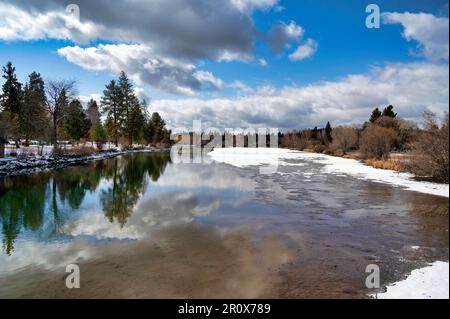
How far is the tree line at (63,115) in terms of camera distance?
45.8m

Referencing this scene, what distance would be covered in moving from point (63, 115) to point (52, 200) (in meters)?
35.6

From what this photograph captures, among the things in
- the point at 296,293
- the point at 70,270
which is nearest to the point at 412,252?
the point at 296,293

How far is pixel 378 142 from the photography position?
4025 cm

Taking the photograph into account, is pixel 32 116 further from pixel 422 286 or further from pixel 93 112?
pixel 422 286

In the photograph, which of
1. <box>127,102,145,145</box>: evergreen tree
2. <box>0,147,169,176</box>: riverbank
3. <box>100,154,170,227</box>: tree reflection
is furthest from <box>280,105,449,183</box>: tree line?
<box>127,102,145,145</box>: evergreen tree

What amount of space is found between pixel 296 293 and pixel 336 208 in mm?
8923

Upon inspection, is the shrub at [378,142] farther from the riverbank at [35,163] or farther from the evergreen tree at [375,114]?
the riverbank at [35,163]

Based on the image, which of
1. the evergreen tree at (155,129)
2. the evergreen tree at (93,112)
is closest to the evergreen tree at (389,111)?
the evergreen tree at (155,129)

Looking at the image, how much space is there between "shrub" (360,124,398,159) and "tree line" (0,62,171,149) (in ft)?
139

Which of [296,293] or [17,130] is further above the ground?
[17,130]

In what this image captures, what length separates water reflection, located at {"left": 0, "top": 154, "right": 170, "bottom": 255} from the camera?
36.7ft

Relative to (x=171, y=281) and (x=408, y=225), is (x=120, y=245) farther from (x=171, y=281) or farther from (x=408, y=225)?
(x=408, y=225)

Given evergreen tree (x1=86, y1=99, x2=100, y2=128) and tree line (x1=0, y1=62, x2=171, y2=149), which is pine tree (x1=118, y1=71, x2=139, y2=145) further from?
evergreen tree (x1=86, y1=99, x2=100, y2=128)
